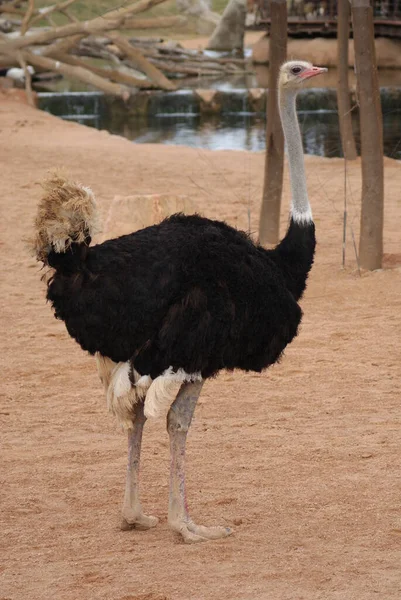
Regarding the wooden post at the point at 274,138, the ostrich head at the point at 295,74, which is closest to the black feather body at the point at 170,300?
the ostrich head at the point at 295,74

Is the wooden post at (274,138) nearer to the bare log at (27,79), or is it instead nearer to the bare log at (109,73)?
the bare log at (27,79)

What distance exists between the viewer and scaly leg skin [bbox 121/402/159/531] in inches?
152

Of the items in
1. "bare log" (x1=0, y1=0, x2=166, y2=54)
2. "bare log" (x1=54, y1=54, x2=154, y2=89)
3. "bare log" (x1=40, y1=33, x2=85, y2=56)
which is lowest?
"bare log" (x1=54, y1=54, x2=154, y2=89)

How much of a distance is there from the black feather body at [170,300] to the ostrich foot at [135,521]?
1.84 ft

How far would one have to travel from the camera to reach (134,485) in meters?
3.90

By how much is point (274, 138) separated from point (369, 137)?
3.72ft

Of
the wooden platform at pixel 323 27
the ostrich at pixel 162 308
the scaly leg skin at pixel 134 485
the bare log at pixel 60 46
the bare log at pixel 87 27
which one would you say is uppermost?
the wooden platform at pixel 323 27

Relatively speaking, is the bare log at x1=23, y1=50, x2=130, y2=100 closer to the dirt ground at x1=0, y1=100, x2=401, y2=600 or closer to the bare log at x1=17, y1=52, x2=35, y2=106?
the bare log at x1=17, y1=52, x2=35, y2=106

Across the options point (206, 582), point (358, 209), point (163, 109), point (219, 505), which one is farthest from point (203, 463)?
point (163, 109)

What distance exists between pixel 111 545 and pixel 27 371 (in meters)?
2.41

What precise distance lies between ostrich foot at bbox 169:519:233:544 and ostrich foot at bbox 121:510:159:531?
0.14 metres

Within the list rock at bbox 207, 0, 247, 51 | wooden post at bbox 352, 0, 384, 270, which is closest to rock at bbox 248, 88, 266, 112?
wooden post at bbox 352, 0, 384, 270

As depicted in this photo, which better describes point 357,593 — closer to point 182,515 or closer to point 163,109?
point 182,515

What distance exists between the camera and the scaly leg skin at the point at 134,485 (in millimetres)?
3873
